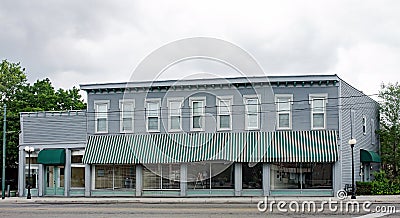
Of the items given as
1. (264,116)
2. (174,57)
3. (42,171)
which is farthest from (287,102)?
(42,171)

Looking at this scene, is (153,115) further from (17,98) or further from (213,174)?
(17,98)

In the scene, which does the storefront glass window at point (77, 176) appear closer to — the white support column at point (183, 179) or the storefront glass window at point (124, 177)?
the storefront glass window at point (124, 177)

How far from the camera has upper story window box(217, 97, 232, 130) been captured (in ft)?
124

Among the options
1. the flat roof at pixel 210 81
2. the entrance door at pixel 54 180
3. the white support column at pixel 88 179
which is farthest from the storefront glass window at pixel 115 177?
the flat roof at pixel 210 81

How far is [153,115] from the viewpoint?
3922cm

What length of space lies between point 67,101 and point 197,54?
35.1 metres

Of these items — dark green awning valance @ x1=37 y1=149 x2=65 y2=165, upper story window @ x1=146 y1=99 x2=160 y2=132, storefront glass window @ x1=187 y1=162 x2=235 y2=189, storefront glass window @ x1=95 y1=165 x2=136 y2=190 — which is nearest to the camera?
storefront glass window @ x1=187 y1=162 x2=235 y2=189

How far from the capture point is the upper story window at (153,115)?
3909 centimetres

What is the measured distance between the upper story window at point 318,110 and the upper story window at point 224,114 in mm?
5107

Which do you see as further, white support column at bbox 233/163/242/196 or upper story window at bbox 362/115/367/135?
upper story window at bbox 362/115/367/135

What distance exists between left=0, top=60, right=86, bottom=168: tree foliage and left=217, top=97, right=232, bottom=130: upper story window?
1931 centimetres

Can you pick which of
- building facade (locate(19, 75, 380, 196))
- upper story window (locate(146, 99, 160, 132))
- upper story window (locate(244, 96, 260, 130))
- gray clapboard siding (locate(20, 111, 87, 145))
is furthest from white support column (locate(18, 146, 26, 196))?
upper story window (locate(244, 96, 260, 130))

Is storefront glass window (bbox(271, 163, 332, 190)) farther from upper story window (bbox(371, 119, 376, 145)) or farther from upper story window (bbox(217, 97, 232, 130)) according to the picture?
upper story window (bbox(371, 119, 376, 145))

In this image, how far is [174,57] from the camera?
2895cm
